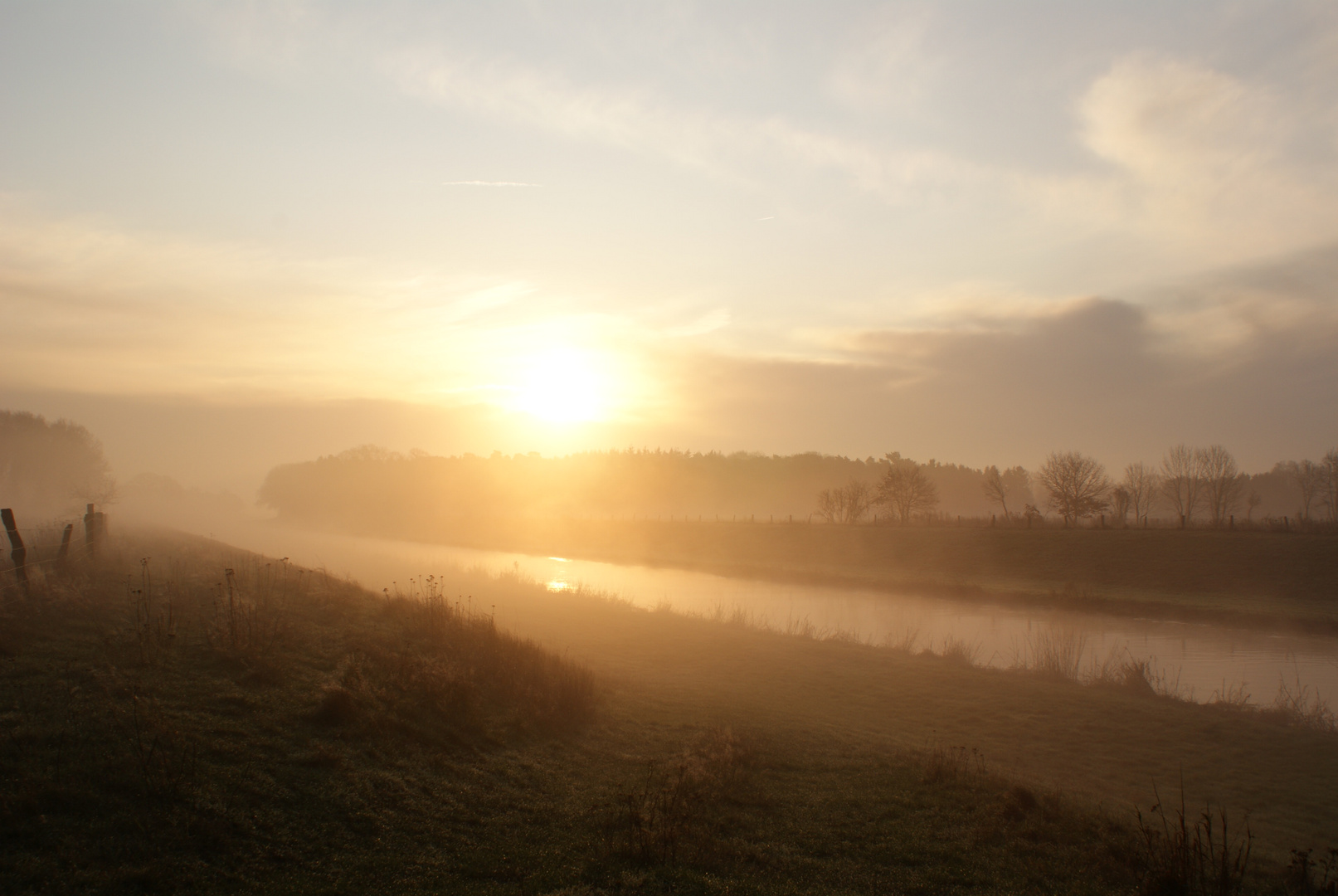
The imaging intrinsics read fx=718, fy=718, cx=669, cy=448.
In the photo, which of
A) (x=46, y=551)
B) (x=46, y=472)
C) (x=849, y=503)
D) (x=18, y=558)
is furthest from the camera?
(x=849, y=503)

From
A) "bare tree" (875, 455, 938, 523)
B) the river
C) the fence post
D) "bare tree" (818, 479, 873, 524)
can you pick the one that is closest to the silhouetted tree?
the river

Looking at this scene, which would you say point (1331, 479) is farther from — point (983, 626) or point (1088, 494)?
point (983, 626)

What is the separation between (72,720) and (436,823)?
3917 mm

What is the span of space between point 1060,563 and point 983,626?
14918 mm

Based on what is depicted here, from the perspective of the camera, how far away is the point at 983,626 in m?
33.9

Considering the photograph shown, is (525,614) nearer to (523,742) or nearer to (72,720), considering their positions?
(523,742)

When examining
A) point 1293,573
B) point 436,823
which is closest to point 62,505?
point 436,823

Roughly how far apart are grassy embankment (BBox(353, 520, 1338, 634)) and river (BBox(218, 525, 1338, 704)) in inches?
76.2

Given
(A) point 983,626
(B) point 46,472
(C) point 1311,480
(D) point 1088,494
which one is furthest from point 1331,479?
(B) point 46,472

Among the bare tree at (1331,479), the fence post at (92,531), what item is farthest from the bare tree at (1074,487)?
the fence post at (92,531)

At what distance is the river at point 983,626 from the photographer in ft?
81.2

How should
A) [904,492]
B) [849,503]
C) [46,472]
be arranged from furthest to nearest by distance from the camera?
[849,503] → [904,492] → [46,472]

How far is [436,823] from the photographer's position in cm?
771

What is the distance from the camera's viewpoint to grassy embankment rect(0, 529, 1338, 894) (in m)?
6.57
